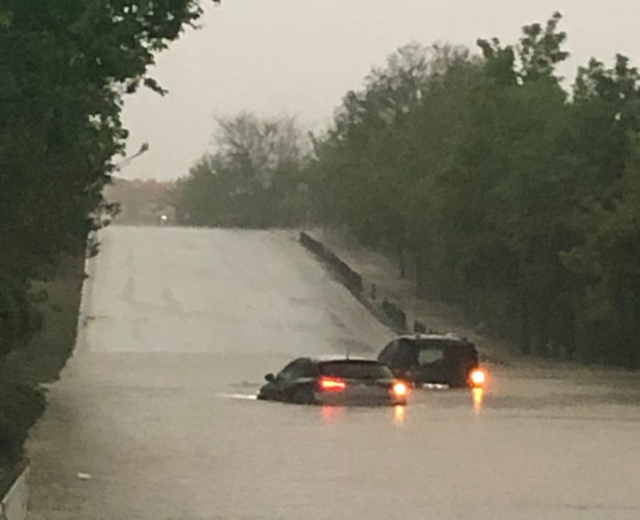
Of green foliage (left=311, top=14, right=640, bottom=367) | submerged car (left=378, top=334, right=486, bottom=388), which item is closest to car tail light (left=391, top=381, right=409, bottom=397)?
submerged car (left=378, top=334, right=486, bottom=388)

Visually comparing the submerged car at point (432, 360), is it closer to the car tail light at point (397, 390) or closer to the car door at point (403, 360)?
the car door at point (403, 360)

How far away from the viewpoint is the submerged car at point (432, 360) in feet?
139

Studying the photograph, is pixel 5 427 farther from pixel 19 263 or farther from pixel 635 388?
pixel 635 388

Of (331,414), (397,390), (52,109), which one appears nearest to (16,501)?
(52,109)

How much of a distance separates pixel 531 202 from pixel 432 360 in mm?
27587

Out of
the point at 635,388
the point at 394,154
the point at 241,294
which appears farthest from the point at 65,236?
the point at 394,154

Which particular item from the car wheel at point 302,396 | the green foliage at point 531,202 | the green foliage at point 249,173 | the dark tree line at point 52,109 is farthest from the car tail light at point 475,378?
the green foliage at point 249,173

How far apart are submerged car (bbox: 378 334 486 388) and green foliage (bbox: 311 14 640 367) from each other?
17640mm

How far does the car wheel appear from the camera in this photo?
118ft

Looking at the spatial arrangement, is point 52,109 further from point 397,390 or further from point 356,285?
point 356,285

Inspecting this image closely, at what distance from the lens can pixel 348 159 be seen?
3883 inches

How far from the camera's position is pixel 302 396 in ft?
119

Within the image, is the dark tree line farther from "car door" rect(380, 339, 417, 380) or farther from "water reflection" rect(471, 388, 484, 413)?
"car door" rect(380, 339, 417, 380)

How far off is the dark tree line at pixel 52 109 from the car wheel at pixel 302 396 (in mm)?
6156
